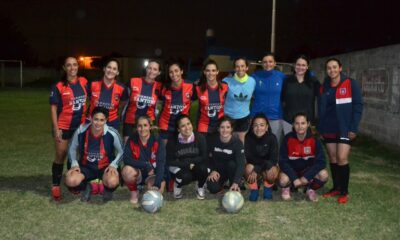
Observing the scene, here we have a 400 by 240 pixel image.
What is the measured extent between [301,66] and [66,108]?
3.15 m

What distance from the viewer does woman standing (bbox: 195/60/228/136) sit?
233 inches

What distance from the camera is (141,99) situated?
5852 mm

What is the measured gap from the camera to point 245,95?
604 cm

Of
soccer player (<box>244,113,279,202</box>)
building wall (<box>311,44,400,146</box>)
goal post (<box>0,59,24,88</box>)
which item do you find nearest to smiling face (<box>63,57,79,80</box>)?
soccer player (<box>244,113,279,202</box>)

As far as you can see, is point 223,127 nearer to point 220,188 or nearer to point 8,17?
point 220,188

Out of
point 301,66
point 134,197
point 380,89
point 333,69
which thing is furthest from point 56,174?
point 380,89

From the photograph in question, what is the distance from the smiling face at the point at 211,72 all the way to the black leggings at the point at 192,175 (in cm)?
117

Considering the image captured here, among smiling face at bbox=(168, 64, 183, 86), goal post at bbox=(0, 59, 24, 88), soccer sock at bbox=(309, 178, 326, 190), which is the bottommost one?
soccer sock at bbox=(309, 178, 326, 190)

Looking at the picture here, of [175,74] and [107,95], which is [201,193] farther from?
[107,95]

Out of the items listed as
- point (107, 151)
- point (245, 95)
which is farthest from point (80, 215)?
point (245, 95)

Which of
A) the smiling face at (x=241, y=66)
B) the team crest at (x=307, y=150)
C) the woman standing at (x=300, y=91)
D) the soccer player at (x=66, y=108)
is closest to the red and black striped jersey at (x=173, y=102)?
the smiling face at (x=241, y=66)

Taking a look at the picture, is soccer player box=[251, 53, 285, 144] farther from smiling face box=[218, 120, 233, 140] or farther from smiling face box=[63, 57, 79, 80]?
smiling face box=[63, 57, 79, 80]

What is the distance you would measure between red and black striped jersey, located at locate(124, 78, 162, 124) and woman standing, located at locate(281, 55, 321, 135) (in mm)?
1783

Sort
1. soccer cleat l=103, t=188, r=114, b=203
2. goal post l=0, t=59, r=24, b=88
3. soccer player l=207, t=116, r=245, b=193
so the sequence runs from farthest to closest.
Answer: goal post l=0, t=59, r=24, b=88 → soccer player l=207, t=116, r=245, b=193 → soccer cleat l=103, t=188, r=114, b=203
